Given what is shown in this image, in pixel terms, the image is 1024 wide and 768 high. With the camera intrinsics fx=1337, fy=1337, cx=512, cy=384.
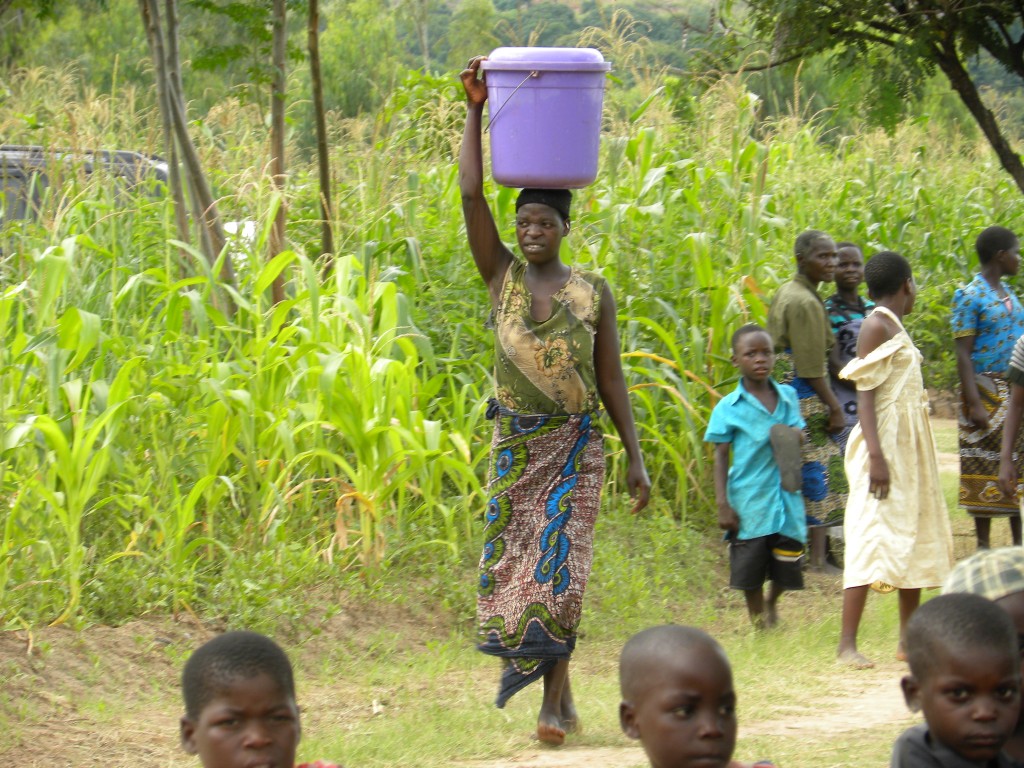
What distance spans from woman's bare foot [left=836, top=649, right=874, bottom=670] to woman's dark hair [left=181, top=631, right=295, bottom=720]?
10.9ft

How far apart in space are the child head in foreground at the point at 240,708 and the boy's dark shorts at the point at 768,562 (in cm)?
366

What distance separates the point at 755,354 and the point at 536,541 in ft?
6.01

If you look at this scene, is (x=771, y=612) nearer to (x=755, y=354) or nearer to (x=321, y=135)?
(x=755, y=354)

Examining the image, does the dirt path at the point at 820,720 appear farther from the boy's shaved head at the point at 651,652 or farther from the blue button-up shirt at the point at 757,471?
the boy's shaved head at the point at 651,652

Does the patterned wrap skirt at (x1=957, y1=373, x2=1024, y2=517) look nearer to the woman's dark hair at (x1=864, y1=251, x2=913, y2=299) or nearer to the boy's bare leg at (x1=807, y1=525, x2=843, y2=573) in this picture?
the boy's bare leg at (x1=807, y1=525, x2=843, y2=573)

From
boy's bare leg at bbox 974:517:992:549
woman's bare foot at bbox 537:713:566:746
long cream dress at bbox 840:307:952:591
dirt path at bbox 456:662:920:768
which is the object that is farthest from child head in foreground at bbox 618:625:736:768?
boy's bare leg at bbox 974:517:992:549

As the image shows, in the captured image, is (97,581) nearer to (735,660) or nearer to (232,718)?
(735,660)

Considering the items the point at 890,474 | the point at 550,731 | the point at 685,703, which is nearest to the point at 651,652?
the point at 685,703

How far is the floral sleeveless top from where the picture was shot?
4.18 meters

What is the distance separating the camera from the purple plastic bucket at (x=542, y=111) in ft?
13.8

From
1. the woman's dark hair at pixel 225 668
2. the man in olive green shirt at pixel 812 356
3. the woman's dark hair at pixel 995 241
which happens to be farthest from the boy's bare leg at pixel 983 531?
the woman's dark hair at pixel 225 668

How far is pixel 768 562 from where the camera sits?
5.80 metres

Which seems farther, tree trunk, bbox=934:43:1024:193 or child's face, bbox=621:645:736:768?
tree trunk, bbox=934:43:1024:193

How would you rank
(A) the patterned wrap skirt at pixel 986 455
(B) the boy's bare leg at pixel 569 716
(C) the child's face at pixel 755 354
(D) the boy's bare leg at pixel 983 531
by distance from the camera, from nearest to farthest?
(B) the boy's bare leg at pixel 569 716
(C) the child's face at pixel 755 354
(A) the patterned wrap skirt at pixel 986 455
(D) the boy's bare leg at pixel 983 531
